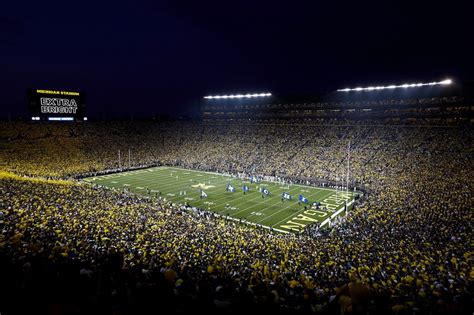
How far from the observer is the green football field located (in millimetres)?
22391

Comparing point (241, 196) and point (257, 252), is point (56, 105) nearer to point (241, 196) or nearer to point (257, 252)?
point (241, 196)

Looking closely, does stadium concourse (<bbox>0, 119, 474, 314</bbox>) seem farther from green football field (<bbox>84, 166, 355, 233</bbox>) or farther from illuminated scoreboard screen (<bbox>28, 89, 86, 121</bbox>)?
illuminated scoreboard screen (<bbox>28, 89, 86, 121</bbox>)

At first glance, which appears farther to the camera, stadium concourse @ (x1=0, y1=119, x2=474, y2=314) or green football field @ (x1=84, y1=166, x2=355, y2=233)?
green football field @ (x1=84, y1=166, x2=355, y2=233)

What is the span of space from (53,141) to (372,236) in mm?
49366

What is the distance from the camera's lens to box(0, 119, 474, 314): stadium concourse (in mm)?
5102

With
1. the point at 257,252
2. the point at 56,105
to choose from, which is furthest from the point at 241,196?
the point at 56,105

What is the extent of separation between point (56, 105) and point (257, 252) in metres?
33.6

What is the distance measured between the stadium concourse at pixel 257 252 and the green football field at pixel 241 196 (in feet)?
8.66

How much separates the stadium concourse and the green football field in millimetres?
2641

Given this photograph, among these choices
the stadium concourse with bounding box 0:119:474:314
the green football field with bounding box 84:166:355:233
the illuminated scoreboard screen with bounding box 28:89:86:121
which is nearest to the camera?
the stadium concourse with bounding box 0:119:474:314

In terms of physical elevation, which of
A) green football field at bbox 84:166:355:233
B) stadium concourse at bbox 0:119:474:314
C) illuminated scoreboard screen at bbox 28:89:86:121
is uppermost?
illuminated scoreboard screen at bbox 28:89:86:121

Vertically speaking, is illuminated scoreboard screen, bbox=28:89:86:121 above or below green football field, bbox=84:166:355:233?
above

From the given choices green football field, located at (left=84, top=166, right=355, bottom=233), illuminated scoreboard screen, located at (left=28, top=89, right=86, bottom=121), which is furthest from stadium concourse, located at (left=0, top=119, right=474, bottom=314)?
illuminated scoreboard screen, located at (left=28, top=89, right=86, bottom=121)

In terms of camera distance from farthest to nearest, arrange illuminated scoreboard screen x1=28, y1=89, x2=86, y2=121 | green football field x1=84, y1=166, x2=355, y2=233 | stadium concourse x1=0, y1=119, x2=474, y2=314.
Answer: illuminated scoreboard screen x1=28, y1=89, x2=86, y2=121, green football field x1=84, y1=166, x2=355, y2=233, stadium concourse x1=0, y1=119, x2=474, y2=314
